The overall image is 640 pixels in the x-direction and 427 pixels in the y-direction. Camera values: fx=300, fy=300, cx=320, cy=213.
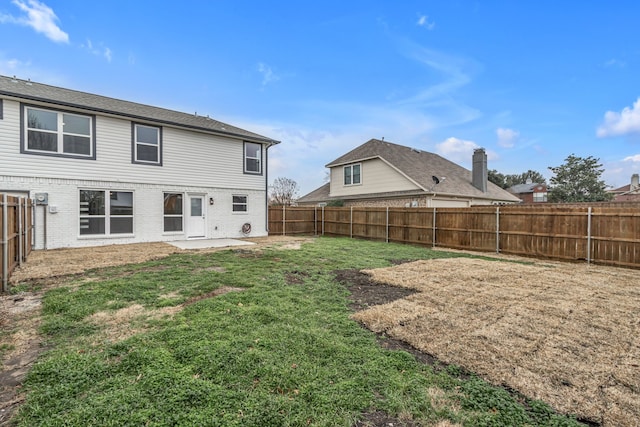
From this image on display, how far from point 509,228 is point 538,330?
790cm

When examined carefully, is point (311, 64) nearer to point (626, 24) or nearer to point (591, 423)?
point (626, 24)

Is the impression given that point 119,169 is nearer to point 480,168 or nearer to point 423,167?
point 423,167

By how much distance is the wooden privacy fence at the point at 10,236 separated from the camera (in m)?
5.08

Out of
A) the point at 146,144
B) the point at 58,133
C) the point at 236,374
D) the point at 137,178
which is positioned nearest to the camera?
the point at 236,374

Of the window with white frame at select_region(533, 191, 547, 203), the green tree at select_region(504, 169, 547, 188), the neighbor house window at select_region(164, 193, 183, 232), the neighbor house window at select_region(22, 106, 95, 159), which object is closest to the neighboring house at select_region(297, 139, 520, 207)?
the neighbor house window at select_region(164, 193, 183, 232)

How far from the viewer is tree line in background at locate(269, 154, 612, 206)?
28803 mm

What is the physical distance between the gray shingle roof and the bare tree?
17.9 m

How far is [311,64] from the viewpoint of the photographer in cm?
1480

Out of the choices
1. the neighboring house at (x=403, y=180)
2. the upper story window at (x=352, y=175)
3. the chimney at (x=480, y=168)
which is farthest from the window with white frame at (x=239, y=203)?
the chimney at (x=480, y=168)

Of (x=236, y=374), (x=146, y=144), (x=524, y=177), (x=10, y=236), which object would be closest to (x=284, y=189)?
(x=146, y=144)

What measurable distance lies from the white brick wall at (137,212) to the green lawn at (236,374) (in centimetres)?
729

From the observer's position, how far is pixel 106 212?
11.0 meters

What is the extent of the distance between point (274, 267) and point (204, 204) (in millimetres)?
7505

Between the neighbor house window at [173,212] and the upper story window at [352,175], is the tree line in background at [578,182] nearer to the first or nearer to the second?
the upper story window at [352,175]
